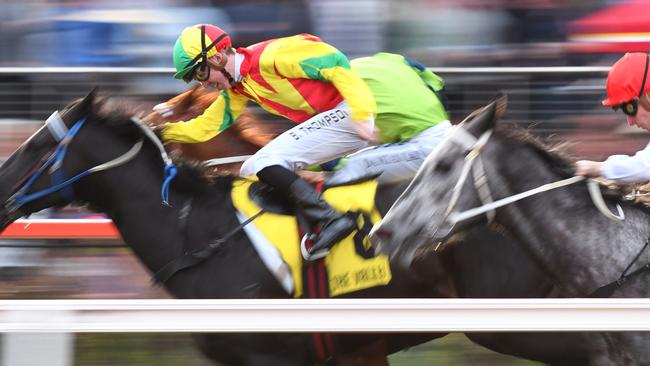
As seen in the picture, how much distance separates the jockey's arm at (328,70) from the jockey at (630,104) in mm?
906

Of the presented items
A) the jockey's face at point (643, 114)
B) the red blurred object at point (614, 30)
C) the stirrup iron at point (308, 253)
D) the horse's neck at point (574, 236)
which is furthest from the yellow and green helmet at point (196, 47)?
the red blurred object at point (614, 30)

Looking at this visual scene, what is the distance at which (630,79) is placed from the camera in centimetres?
408

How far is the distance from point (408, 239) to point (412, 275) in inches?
22.9

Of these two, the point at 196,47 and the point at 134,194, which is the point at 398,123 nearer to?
the point at 196,47

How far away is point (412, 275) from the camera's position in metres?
4.59

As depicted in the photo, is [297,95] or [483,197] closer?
[483,197]

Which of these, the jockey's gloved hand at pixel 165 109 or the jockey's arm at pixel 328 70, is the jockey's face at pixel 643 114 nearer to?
the jockey's arm at pixel 328 70

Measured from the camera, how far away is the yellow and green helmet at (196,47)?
4.85 meters

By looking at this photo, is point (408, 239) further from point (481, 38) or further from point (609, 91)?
point (481, 38)

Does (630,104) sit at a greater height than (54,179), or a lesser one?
greater

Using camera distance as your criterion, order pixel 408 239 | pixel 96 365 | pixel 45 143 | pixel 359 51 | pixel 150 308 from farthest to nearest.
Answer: pixel 359 51, pixel 96 365, pixel 45 143, pixel 408 239, pixel 150 308

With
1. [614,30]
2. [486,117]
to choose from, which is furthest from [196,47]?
[614,30]

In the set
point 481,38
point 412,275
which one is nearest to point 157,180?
point 412,275

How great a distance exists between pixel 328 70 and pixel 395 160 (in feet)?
1.55
